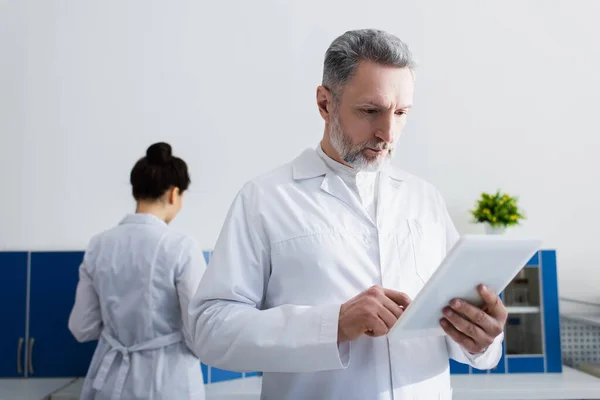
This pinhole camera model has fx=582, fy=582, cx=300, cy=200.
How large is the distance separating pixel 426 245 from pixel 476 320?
321 millimetres

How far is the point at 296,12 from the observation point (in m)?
3.21

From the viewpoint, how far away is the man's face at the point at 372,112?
50.1 inches

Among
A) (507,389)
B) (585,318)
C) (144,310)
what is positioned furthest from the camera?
(585,318)

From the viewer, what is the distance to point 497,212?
2.85m

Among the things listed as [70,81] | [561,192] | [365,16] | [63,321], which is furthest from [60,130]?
[561,192]

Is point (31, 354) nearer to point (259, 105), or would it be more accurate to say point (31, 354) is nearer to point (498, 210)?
point (259, 105)

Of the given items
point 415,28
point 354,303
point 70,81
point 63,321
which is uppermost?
point 415,28

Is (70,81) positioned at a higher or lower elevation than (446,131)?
higher

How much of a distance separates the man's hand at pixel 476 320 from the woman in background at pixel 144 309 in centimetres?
123

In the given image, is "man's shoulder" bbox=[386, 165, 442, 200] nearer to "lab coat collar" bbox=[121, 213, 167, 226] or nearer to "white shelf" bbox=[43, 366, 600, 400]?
"lab coat collar" bbox=[121, 213, 167, 226]

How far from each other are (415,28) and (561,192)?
1206 millimetres

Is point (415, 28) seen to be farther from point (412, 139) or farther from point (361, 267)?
point (361, 267)

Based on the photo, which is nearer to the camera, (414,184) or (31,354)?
(414,184)

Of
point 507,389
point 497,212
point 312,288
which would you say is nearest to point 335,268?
point 312,288
